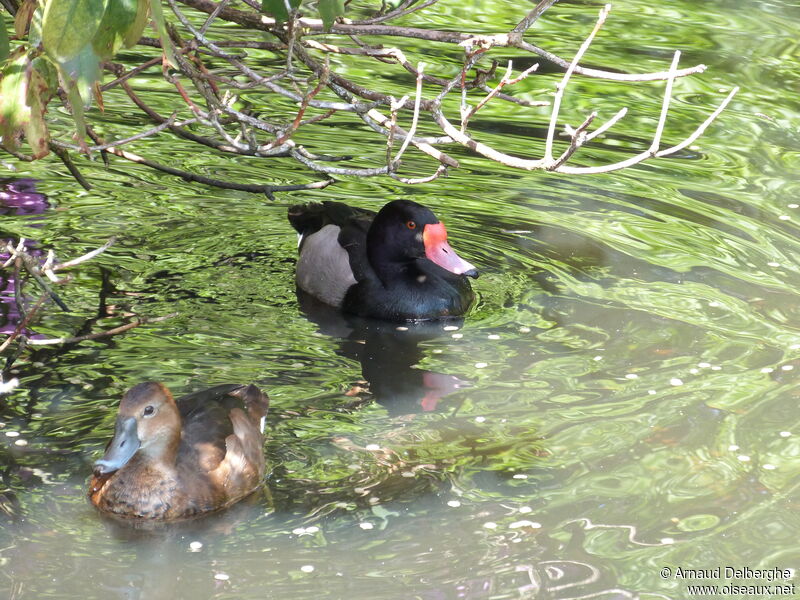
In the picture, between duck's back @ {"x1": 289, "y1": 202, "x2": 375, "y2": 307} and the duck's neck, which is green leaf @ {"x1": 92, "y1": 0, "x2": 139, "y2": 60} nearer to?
the duck's neck

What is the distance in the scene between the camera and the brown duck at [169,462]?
4941 mm

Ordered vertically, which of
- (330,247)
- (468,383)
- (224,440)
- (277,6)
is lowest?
(330,247)

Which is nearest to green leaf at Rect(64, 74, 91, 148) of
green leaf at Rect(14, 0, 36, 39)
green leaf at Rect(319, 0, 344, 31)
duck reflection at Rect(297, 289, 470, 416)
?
green leaf at Rect(14, 0, 36, 39)

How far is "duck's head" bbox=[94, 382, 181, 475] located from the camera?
4.92 m

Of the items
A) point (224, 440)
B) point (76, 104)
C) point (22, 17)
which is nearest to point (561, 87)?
point (22, 17)

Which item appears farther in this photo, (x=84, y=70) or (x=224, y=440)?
(x=224, y=440)

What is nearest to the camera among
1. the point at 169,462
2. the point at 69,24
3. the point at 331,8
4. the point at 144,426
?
the point at 69,24

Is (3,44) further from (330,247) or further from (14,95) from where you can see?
(330,247)

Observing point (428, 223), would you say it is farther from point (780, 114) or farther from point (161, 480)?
point (780, 114)

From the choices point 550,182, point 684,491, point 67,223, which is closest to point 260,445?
point 684,491

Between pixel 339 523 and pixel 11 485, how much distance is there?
142 cm

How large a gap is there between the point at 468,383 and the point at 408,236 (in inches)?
64.2

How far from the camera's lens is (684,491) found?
17.0 feet

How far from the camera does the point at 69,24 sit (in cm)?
216
